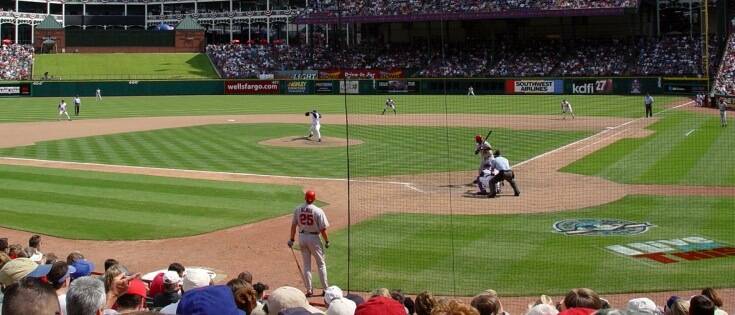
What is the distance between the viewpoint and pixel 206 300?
555cm

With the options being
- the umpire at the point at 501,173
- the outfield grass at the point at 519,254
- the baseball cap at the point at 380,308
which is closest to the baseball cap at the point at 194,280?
the baseball cap at the point at 380,308

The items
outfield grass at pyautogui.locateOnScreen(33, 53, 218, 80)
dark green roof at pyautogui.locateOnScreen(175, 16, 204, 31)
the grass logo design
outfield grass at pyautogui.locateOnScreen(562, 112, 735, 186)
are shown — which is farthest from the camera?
dark green roof at pyautogui.locateOnScreen(175, 16, 204, 31)

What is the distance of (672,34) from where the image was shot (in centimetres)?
7300

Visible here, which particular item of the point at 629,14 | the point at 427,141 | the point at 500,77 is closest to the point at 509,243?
the point at 427,141

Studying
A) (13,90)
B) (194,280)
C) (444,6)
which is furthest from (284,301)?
(13,90)

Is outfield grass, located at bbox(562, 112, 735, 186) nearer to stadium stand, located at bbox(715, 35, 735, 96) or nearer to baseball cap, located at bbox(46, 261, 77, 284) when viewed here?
stadium stand, located at bbox(715, 35, 735, 96)

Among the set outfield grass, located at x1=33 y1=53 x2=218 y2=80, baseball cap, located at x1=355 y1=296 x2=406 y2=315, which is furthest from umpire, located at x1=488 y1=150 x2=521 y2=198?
outfield grass, located at x1=33 y1=53 x2=218 y2=80

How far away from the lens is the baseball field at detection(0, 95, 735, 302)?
Answer: 13.6 metres

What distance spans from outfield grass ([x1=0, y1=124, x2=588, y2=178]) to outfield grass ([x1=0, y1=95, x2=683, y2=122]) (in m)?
10.9

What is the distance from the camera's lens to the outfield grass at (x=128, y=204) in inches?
676

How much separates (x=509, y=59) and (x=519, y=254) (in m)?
62.1

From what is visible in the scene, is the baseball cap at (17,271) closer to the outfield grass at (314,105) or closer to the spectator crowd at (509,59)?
the outfield grass at (314,105)

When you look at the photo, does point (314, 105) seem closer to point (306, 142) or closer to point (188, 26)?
point (306, 142)

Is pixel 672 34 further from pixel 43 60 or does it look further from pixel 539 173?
pixel 43 60
